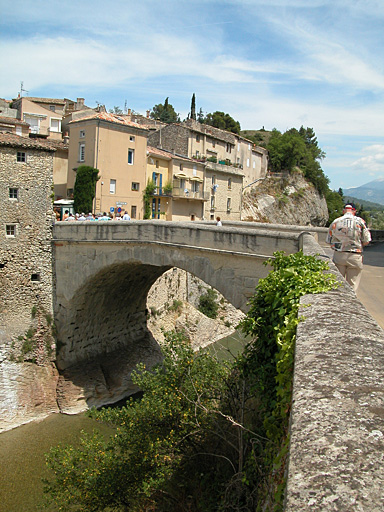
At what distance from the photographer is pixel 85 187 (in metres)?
24.9

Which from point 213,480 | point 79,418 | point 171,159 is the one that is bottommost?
point 79,418

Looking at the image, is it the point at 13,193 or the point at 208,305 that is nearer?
the point at 13,193

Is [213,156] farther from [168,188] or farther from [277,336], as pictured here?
[277,336]

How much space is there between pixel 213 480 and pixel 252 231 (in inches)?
229

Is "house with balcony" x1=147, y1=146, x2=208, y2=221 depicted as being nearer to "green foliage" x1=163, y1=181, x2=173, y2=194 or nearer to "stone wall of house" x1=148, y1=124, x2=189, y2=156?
"green foliage" x1=163, y1=181, x2=173, y2=194

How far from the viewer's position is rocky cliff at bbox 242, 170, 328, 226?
1981 inches

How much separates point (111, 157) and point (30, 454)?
17244 millimetres

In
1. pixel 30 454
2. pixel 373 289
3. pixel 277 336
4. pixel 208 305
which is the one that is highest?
pixel 277 336

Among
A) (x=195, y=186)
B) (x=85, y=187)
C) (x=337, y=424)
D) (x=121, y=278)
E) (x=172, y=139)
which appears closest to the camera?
(x=337, y=424)

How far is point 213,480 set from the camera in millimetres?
7895

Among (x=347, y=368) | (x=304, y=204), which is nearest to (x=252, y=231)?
(x=347, y=368)

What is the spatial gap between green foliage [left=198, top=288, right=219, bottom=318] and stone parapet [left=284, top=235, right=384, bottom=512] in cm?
2468

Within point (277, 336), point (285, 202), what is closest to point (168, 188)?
point (285, 202)

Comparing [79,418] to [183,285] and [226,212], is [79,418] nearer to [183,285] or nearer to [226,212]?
[183,285]
